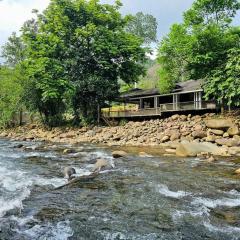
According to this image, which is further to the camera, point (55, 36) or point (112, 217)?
point (55, 36)

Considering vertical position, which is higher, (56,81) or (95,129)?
(56,81)

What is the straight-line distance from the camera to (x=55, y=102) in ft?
138

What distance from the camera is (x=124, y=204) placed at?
905 cm

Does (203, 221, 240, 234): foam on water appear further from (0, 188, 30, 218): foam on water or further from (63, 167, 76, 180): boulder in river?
(63, 167, 76, 180): boulder in river

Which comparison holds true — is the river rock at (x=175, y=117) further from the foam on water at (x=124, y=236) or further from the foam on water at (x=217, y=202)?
the foam on water at (x=124, y=236)

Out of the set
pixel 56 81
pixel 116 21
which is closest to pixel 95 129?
pixel 56 81

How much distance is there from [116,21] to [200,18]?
440 inches

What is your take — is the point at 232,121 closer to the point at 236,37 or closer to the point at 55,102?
the point at 236,37

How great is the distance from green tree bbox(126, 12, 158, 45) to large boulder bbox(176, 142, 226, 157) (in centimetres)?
5027

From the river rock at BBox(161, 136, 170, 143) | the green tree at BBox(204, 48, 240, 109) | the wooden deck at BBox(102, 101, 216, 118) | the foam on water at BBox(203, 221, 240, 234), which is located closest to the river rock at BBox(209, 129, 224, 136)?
the green tree at BBox(204, 48, 240, 109)

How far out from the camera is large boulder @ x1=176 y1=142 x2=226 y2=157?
62.6ft

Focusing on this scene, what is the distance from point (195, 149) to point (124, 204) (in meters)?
11.3

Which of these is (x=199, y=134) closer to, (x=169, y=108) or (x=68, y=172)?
(x=169, y=108)

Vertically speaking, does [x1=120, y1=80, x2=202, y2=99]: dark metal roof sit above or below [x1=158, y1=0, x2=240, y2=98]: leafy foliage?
below
